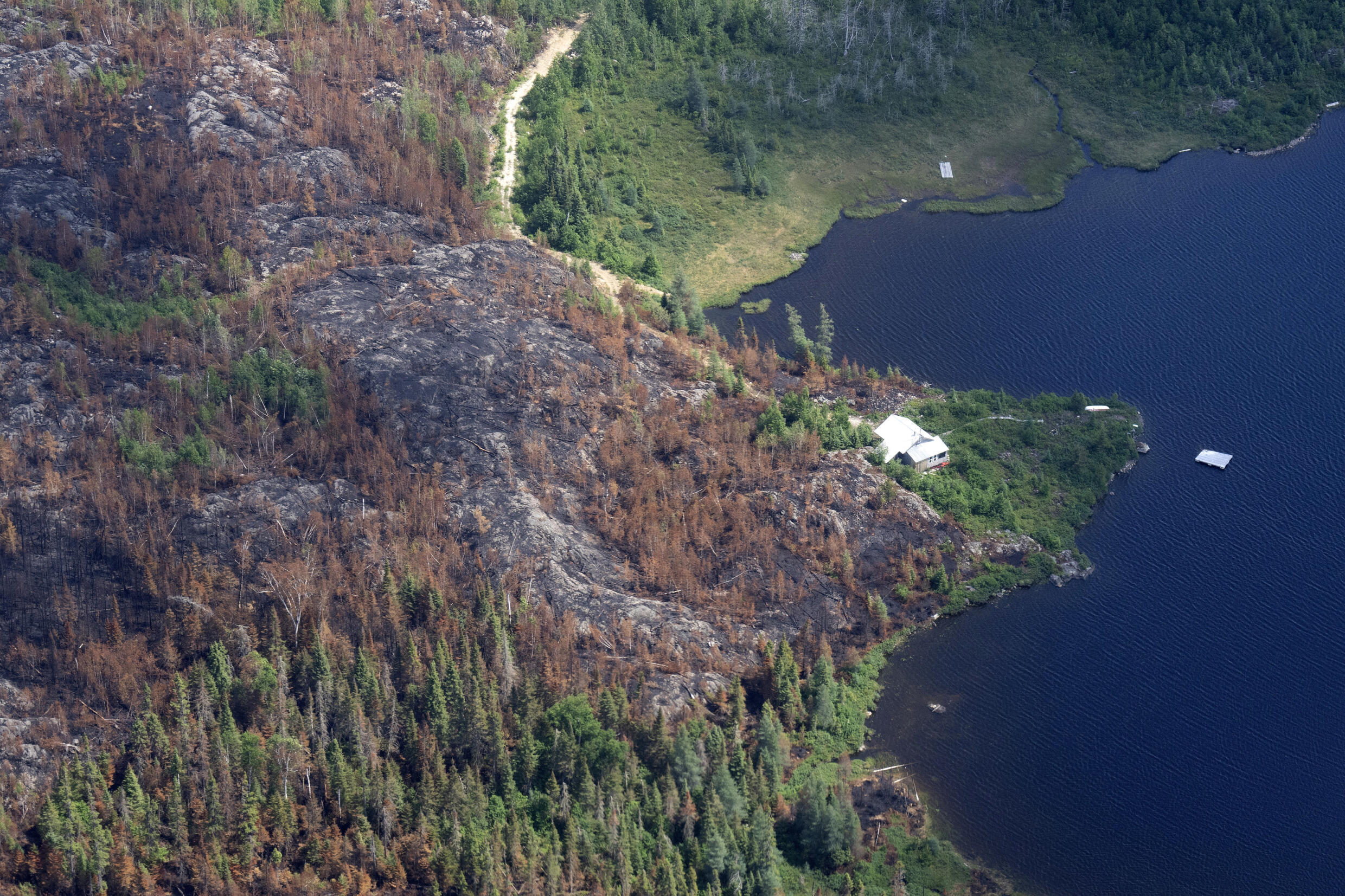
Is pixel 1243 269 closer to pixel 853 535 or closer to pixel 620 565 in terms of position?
pixel 853 535

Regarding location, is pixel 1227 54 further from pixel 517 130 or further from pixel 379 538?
pixel 379 538

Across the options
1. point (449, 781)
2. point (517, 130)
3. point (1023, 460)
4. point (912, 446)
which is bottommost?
point (1023, 460)

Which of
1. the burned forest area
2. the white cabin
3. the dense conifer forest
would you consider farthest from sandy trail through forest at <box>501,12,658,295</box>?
the white cabin

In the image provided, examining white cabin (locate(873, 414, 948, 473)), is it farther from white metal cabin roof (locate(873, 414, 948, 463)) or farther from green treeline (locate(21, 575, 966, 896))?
green treeline (locate(21, 575, 966, 896))

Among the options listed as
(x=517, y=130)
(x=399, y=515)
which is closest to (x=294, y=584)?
(x=399, y=515)

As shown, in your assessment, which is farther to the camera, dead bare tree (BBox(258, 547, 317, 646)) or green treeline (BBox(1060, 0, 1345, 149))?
green treeline (BBox(1060, 0, 1345, 149))

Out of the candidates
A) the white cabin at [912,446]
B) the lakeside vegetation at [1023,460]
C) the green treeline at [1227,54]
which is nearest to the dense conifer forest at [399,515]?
the lakeside vegetation at [1023,460]

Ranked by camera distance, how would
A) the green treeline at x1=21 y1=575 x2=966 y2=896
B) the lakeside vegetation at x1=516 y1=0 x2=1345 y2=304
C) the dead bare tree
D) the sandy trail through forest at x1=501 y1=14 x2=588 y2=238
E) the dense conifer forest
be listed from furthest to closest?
the lakeside vegetation at x1=516 y1=0 x2=1345 y2=304, the sandy trail through forest at x1=501 y1=14 x2=588 y2=238, the dead bare tree, the dense conifer forest, the green treeline at x1=21 y1=575 x2=966 y2=896
